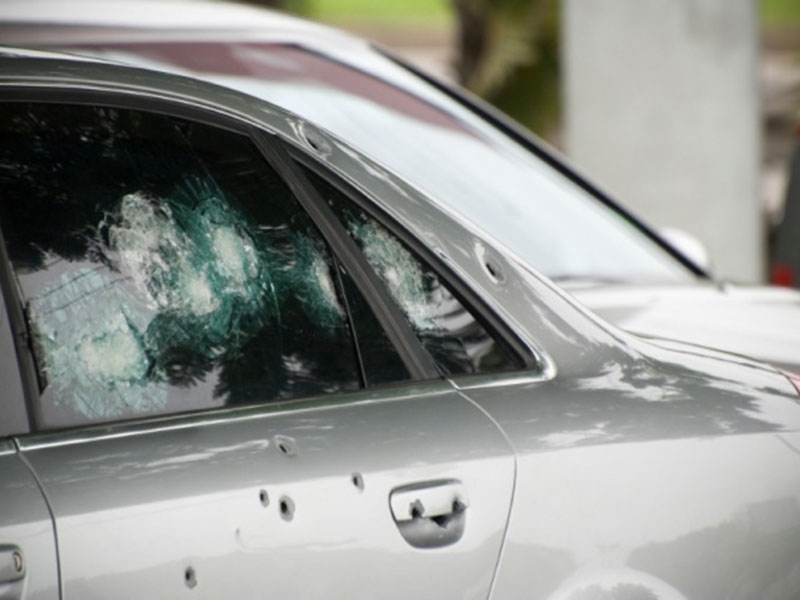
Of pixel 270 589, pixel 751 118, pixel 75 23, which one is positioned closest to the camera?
pixel 270 589

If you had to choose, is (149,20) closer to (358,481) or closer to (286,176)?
(286,176)

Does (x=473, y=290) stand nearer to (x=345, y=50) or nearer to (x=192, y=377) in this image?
(x=192, y=377)

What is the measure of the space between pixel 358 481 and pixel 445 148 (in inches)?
91.6

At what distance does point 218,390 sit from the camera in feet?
8.37

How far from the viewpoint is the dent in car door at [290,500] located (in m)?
A: 2.30

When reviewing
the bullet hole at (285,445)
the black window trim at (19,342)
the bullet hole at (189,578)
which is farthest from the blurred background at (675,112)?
the bullet hole at (189,578)

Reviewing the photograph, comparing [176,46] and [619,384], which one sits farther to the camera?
[176,46]

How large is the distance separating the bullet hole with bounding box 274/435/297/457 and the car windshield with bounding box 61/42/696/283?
210cm

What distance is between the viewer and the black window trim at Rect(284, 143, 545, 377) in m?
2.73

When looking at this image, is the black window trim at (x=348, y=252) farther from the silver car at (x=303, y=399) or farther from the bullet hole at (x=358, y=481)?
the bullet hole at (x=358, y=481)

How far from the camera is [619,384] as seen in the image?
2.86m

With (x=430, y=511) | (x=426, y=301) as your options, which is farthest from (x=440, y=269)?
(x=430, y=511)

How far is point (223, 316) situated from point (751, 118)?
5.76 metres

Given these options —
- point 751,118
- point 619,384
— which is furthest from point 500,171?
point 751,118
